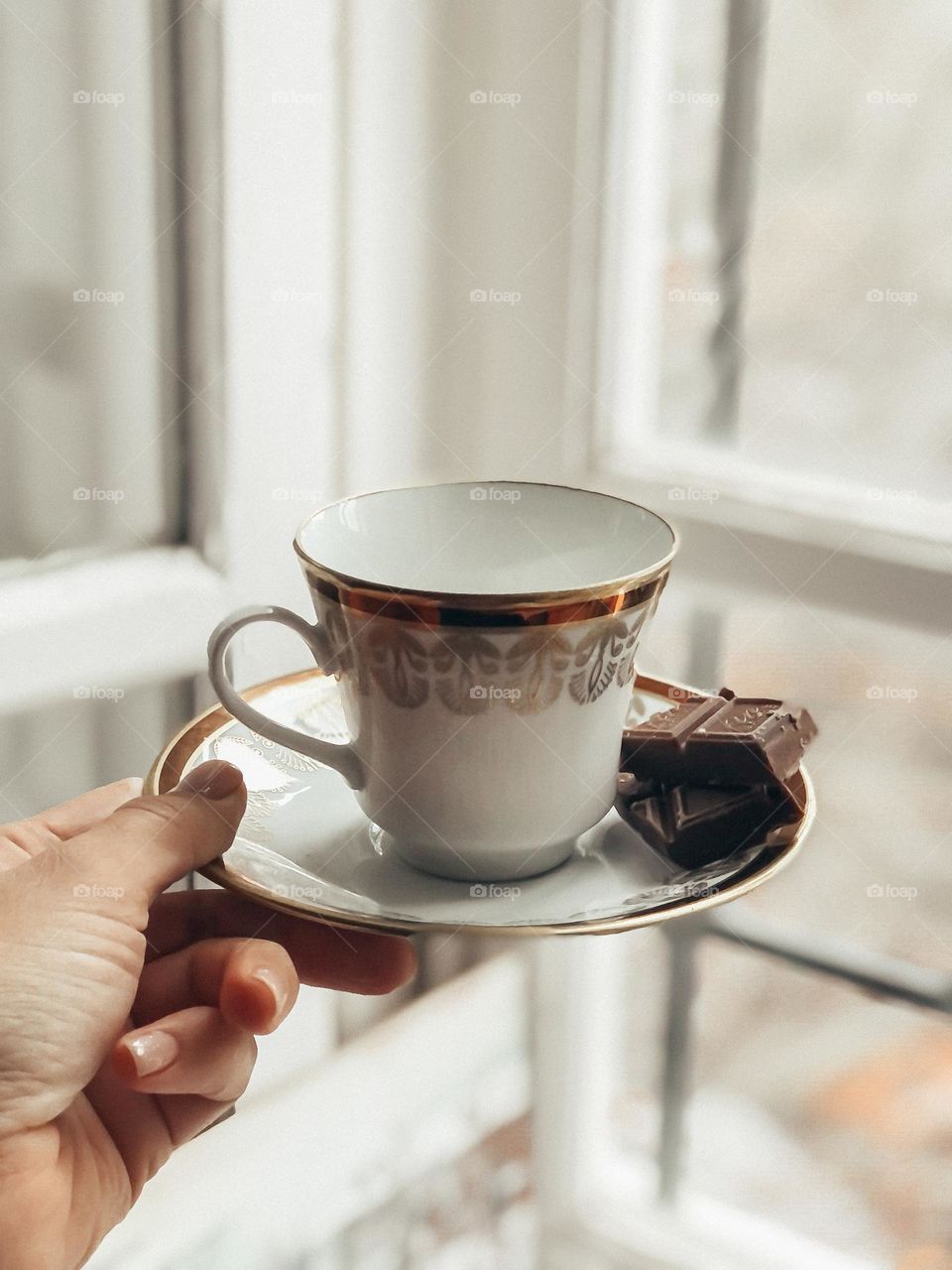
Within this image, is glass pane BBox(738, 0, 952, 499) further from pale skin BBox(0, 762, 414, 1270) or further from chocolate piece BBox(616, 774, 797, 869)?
pale skin BBox(0, 762, 414, 1270)

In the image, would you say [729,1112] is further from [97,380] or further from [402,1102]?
[97,380]

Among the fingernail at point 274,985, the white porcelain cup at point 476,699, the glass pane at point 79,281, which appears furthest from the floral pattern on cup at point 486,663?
the glass pane at point 79,281

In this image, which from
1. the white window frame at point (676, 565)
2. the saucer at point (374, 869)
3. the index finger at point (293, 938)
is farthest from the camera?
the white window frame at point (676, 565)

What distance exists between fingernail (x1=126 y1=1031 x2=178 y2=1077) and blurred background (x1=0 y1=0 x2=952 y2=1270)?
0.32 meters

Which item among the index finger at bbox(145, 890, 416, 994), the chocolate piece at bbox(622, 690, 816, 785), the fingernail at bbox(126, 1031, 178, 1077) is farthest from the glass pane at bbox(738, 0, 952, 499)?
the fingernail at bbox(126, 1031, 178, 1077)

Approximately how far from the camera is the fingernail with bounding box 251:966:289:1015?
0.56 meters

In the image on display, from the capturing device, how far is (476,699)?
51 cm

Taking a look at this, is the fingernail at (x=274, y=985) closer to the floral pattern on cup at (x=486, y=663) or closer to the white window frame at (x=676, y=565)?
the floral pattern on cup at (x=486, y=663)

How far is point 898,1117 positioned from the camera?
942 mm

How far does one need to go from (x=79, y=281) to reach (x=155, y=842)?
0.42m

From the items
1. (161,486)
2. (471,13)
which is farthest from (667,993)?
(471,13)

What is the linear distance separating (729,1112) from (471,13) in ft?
2.72

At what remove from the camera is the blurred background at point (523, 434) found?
0.81 m

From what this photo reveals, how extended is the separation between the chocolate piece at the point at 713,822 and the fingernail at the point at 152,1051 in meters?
0.22
